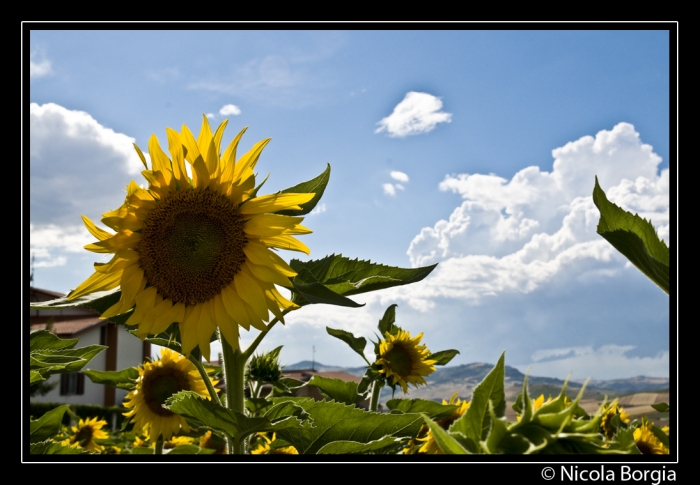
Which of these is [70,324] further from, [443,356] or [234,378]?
[234,378]

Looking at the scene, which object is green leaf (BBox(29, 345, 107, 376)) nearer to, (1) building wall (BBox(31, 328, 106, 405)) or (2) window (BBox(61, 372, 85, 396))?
(1) building wall (BBox(31, 328, 106, 405))

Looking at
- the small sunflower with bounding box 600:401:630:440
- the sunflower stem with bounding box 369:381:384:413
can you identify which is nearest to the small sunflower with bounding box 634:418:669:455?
the small sunflower with bounding box 600:401:630:440

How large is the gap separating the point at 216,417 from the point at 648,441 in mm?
1926

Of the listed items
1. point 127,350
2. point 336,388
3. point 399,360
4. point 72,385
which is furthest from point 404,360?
point 127,350

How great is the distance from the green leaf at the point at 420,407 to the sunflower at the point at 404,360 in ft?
1.90

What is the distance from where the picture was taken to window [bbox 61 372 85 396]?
27500 millimetres

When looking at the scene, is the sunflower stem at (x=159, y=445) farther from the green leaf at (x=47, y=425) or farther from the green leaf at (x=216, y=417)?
the green leaf at (x=216, y=417)

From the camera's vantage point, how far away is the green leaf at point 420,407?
2.02 metres

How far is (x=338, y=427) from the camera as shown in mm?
1479

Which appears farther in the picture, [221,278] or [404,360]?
[404,360]

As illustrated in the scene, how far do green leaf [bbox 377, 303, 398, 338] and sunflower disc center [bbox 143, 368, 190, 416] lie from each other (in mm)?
994

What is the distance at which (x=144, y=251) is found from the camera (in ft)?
5.25
